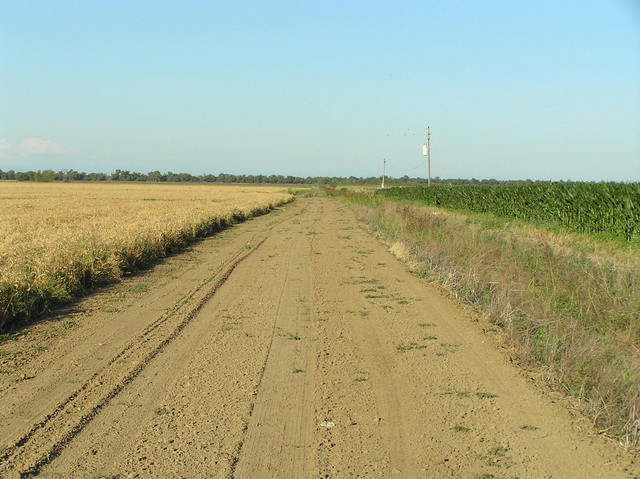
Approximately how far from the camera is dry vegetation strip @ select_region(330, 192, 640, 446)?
5.11m

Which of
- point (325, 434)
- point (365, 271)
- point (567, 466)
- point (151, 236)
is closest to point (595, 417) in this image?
point (567, 466)

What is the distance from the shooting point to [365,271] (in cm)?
1379

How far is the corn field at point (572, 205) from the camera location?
65.1ft

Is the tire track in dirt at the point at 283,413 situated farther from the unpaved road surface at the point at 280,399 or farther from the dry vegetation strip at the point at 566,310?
the dry vegetation strip at the point at 566,310

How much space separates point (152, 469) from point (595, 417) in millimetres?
3616

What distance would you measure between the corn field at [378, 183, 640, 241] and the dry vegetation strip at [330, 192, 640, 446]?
8813 mm

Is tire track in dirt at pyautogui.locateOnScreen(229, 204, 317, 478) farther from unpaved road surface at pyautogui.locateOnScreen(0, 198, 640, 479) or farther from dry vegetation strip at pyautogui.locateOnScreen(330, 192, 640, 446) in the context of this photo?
dry vegetation strip at pyautogui.locateOnScreen(330, 192, 640, 446)

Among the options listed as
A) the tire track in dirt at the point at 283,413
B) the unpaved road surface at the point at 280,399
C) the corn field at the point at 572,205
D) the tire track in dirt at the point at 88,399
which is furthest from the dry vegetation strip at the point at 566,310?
the corn field at the point at 572,205

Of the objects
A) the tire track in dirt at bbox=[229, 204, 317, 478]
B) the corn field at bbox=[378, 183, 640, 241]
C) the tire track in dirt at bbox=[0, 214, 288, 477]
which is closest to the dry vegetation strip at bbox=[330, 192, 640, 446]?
the tire track in dirt at bbox=[229, 204, 317, 478]

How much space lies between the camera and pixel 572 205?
23797 mm

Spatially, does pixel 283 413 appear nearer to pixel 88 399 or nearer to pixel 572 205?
pixel 88 399

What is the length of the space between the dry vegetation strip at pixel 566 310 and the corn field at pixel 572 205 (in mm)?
8813

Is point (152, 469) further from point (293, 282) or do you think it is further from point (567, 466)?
point (293, 282)

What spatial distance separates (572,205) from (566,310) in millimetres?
17997
